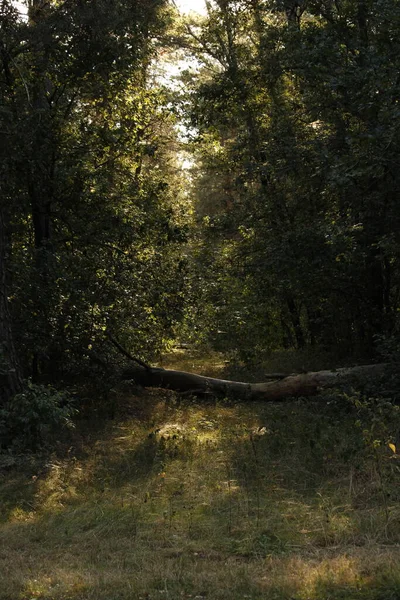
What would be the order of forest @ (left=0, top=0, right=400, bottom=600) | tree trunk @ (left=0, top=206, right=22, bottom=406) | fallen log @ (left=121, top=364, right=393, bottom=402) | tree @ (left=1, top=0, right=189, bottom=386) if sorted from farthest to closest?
fallen log @ (left=121, top=364, right=393, bottom=402), tree @ (left=1, top=0, right=189, bottom=386), tree trunk @ (left=0, top=206, right=22, bottom=406), forest @ (left=0, top=0, right=400, bottom=600)

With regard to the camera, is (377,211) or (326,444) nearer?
(326,444)

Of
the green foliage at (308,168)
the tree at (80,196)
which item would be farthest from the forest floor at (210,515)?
the green foliage at (308,168)

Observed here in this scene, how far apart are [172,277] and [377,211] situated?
4648 millimetres

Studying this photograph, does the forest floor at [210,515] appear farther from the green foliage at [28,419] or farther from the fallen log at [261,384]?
the fallen log at [261,384]

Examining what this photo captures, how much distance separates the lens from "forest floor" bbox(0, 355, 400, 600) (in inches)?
185

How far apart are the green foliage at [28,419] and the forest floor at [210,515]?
1.38ft

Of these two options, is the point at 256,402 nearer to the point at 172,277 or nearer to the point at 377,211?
the point at 172,277

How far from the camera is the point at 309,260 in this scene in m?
14.4

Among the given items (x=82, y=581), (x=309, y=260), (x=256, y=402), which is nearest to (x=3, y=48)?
(x=309, y=260)

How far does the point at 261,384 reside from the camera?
14375 millimetres

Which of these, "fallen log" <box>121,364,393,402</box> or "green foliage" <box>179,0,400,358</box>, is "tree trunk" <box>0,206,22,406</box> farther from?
"green foliage" <box>179,0,400,358</box>

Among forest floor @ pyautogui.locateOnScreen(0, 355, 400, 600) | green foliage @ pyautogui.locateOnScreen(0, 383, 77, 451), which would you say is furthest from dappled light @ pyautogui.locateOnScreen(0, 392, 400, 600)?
green foliage @ pyautogui.locateOnScreen(0, 383, 77, 451)

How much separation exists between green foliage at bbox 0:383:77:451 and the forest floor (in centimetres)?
42

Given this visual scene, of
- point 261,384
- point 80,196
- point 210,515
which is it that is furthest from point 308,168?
point 210,515
